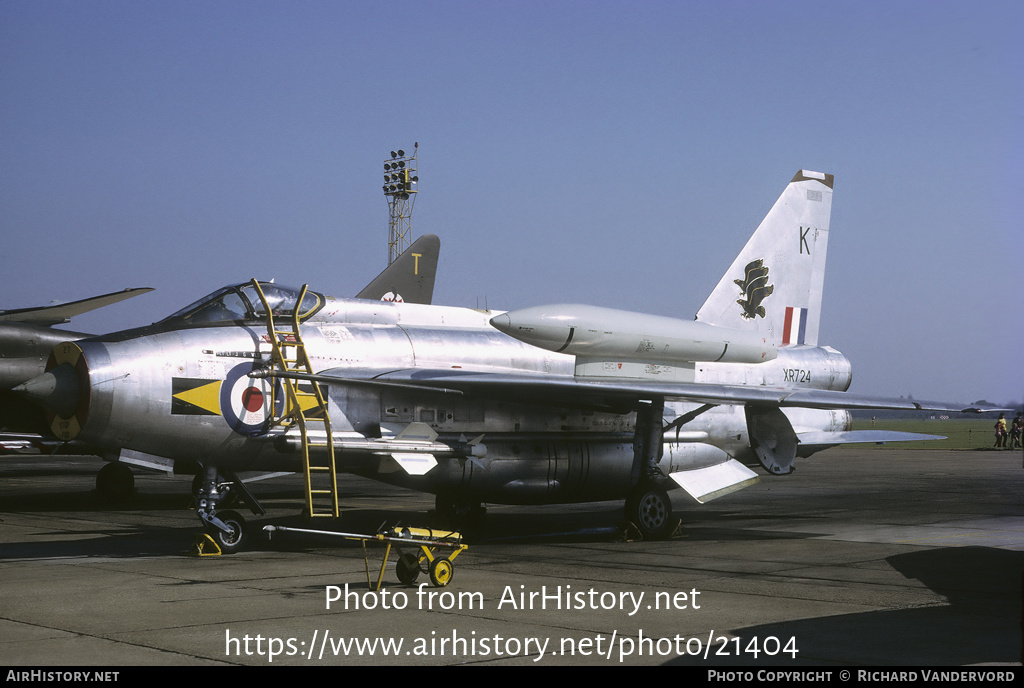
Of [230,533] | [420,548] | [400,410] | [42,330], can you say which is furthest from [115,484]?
[420,548]

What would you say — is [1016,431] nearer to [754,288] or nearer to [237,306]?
[754,288]

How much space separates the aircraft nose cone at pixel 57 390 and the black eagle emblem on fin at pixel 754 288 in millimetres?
10130

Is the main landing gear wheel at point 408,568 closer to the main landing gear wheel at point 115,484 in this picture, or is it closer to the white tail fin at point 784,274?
the white tail fin at point 784,274

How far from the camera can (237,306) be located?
11883mm

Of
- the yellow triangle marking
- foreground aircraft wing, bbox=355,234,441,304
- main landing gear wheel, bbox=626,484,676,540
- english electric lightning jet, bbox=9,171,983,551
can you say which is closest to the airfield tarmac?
main landing gear wheel, bbox=626,484,676,540

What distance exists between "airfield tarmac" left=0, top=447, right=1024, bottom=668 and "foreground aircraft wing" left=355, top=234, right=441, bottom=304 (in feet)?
13.6

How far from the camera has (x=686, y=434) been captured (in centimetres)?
1473

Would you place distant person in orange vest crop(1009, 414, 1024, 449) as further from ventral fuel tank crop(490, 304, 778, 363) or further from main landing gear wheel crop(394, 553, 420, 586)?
main landing gear wheel crop(394, 553, 420, 586)

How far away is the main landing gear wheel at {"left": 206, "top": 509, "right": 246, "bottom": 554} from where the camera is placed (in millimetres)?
11234

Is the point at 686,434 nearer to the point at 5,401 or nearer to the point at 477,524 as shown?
the point at 477,524

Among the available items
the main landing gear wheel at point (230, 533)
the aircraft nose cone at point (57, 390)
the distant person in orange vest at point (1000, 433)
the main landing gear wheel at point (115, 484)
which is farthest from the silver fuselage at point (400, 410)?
the distant person in orange vest at point (1000, 433)

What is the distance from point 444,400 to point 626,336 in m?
2.43
